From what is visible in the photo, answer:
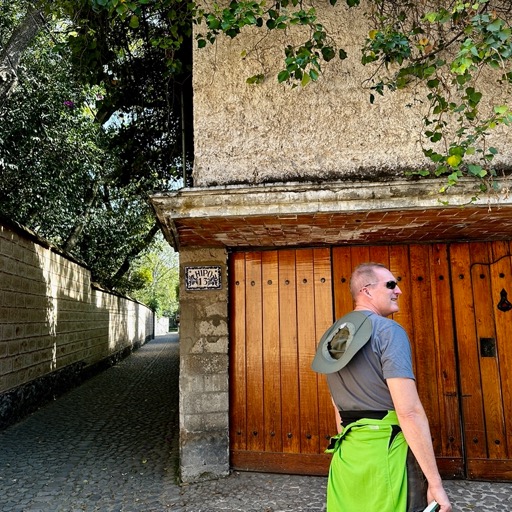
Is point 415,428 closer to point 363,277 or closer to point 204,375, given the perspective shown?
point 363,277

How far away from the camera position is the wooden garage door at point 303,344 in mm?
4434

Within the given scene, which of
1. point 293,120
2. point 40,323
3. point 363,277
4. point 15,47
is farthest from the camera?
point 40,323

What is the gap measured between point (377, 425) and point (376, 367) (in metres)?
0.26

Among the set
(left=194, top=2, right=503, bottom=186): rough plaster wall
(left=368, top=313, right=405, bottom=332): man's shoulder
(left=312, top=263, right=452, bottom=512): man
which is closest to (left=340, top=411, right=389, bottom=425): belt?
(left=312, top=263, right=452, bottom=512): man

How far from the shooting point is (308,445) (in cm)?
446

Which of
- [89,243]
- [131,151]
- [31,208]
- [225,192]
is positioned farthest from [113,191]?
[225,192]

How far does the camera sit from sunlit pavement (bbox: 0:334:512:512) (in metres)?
3.89

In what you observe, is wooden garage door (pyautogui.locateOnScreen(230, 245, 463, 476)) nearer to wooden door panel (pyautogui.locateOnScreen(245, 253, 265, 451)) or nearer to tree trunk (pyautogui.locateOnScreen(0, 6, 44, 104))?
wooden door panel (pyautogui.locateOnScreen(245, 253, 265, 451))

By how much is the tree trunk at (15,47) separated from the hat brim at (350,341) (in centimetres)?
667

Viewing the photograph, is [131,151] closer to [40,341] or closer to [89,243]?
[40,341]

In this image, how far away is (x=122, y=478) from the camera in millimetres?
4586

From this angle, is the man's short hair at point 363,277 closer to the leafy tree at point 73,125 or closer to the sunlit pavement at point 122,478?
the sunlit pavement at point 122,478

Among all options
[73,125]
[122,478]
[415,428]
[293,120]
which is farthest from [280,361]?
[73,125]

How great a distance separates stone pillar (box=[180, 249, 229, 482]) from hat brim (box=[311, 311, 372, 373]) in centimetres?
231
